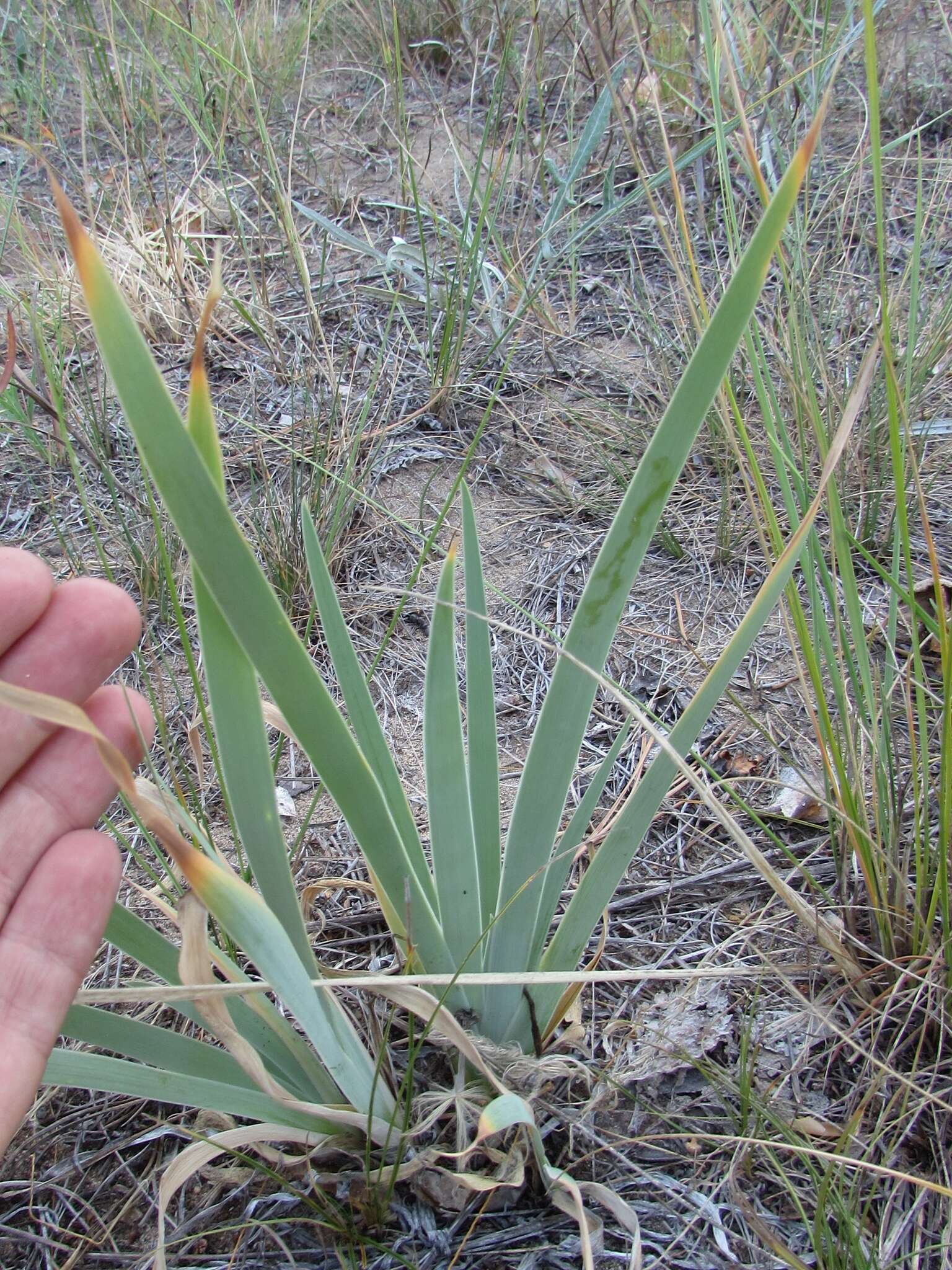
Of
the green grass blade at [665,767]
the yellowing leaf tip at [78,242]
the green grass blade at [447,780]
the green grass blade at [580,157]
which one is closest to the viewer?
the yellowing leaf tip at [78,242]

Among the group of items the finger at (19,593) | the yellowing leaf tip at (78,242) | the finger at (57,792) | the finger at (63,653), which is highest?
the yellowing leaf tip at (78,242)

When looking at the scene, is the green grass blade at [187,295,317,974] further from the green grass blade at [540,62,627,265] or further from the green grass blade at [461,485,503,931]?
the green grass blade at [540,62,627,265]

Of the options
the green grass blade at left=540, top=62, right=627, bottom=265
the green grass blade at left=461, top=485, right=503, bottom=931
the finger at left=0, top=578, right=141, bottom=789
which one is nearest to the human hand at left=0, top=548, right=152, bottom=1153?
the finger at left=0, top=578, right=141, bottom=789

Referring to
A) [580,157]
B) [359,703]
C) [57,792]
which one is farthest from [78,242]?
[580,157]

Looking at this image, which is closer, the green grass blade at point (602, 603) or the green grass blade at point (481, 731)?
the green grass blade at point (602, 603)

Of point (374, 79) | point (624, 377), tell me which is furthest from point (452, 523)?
point (374, 79)

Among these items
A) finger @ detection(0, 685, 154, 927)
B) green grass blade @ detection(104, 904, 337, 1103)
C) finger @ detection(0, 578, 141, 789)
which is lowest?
green grass blade @ detection(104, 904, 337, 1103)

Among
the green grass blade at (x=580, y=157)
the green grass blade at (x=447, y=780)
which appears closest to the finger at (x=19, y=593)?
the green grass blade at (x=447, y=780)

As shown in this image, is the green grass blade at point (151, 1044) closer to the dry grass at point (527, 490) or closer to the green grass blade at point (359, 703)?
the dry grass at point (527, 490)
